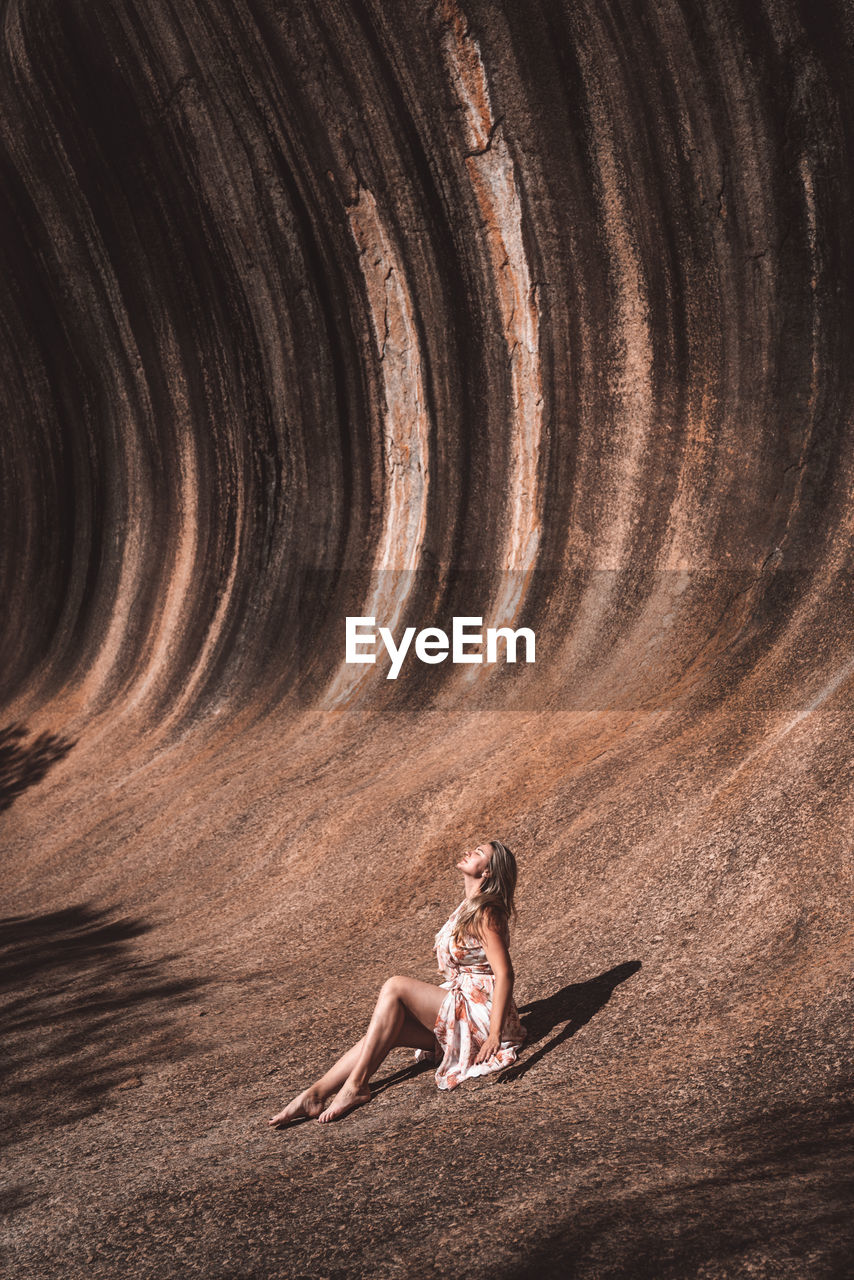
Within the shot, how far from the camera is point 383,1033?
5152 mm

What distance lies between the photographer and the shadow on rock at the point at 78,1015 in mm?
6188

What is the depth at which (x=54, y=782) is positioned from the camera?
48.1 feet

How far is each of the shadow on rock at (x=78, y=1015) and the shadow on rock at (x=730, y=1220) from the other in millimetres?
3309

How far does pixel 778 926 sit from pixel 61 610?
15.5 m

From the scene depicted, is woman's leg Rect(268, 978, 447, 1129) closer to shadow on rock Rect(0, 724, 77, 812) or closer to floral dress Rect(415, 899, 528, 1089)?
floral dress Rect(415, 899, 528, 1089)

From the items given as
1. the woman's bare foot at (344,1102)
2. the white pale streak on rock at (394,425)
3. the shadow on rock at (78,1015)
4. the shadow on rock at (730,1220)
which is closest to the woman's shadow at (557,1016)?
the woman's bare foot at (344,1102)

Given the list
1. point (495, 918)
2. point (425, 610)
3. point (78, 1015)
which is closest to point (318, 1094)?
point (495, 918)

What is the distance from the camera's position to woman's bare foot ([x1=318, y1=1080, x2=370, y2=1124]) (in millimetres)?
5121

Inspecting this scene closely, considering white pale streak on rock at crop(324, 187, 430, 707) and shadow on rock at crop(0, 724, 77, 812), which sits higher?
white pale streak on rock at crop(324, 187, 430, 707)

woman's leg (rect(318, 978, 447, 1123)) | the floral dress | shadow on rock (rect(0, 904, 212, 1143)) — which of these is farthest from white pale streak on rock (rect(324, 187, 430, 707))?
woman's leg (rect(318, 978, 447, 1123))

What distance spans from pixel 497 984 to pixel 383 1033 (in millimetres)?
582

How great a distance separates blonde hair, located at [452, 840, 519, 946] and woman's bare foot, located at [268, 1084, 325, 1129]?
3.23 feet

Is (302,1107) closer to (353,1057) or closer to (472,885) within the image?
(353,1057)

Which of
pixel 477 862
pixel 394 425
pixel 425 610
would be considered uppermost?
pixel 394 425
